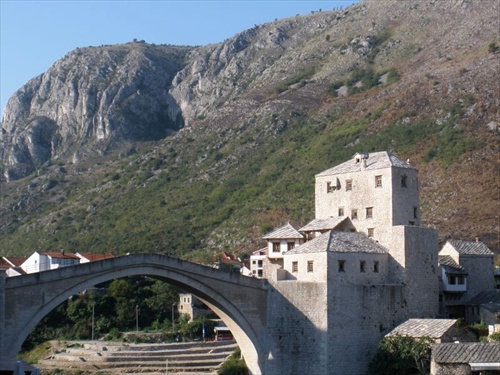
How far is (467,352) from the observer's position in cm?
4494

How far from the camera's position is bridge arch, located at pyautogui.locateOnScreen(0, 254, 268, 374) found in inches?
1719

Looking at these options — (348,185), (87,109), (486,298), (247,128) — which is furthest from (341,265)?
(87,109)

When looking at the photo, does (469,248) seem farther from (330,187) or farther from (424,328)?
(424,328)

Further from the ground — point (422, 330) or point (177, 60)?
point (177, 60)

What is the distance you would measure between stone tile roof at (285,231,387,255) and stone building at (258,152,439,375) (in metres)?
0.07

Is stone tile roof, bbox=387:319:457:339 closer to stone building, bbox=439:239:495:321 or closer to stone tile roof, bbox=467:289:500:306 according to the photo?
stone building, bbox=439:239:495:321

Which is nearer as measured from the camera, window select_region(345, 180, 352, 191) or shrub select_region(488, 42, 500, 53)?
window select_region(345, 180, 352, 191)

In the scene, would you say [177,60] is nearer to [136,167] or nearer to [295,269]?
[136,167]

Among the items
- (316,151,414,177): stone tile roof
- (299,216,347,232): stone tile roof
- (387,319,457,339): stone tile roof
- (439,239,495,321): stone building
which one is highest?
(316,151,414,177): stone tile roof

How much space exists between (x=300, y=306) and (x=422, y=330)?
662 cm

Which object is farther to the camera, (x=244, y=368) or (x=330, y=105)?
(x=330, y=105)

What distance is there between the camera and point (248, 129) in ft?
393

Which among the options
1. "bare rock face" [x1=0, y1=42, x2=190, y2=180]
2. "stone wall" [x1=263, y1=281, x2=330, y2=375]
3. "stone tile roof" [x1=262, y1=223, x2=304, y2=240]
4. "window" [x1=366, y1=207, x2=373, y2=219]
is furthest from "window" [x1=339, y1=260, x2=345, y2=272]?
Result: "bare rock face" [x1=0, y1=42, x2=190, y2=180]

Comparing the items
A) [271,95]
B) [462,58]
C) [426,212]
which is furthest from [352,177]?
[271,95]
